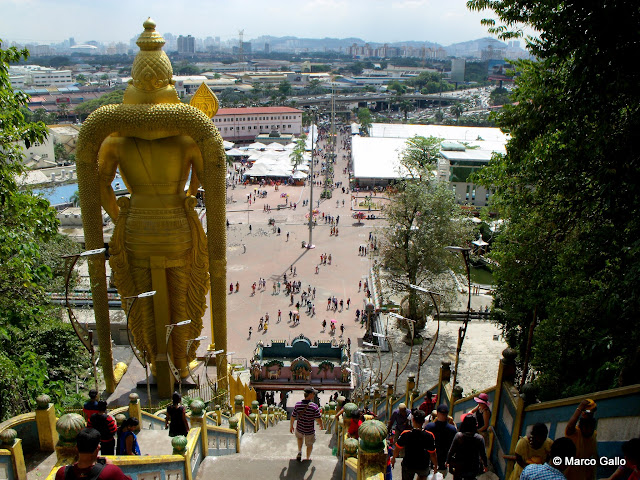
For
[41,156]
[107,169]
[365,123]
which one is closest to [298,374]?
[107,169]

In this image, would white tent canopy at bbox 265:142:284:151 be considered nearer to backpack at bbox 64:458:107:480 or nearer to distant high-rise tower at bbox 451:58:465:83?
backpack at bbox 64:458:107:480

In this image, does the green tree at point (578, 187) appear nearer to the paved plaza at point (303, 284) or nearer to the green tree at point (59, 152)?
the paved plaza at point (303, 284)

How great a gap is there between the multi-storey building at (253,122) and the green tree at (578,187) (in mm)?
58338

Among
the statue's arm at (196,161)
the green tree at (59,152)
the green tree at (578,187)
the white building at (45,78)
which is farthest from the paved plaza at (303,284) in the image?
the white building at (45,78)

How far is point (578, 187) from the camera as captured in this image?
30.4 feet

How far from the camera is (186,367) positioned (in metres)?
13.1

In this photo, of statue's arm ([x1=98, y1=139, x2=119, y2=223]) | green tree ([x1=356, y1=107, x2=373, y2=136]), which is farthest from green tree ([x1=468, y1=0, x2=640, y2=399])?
green tree ([x1=356, y1=107, x2=373, y2=136])

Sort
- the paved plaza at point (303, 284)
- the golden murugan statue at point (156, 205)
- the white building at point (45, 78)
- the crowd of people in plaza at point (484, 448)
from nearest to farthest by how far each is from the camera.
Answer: the crowd of people in plaza at point (484, 448) < the golden murugan statue at point (156, 205) < the paved plaza at point (303, 284) < the white building at point (45, 78)

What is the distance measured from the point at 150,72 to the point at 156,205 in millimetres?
2648

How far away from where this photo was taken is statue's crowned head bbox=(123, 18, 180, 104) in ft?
37.1

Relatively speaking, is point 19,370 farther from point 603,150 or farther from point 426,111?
point 426,111

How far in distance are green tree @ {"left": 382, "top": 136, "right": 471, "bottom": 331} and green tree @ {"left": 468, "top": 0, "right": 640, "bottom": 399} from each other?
611cm

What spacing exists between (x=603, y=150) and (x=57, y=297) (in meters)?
19.5

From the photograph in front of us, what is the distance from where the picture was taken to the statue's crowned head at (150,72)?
11312 millimetres
